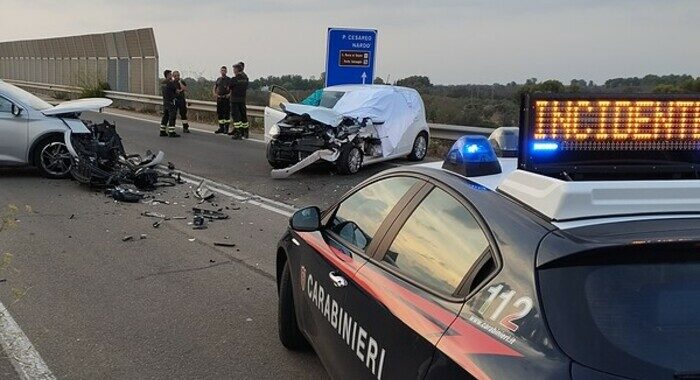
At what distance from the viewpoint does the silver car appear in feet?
34.9

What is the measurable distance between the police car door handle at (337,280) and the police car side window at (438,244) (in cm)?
28

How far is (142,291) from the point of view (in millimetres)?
5465

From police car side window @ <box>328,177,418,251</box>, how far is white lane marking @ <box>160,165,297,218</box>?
4956mm

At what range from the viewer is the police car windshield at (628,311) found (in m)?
1.81

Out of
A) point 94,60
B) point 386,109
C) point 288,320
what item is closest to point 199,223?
point 288,320

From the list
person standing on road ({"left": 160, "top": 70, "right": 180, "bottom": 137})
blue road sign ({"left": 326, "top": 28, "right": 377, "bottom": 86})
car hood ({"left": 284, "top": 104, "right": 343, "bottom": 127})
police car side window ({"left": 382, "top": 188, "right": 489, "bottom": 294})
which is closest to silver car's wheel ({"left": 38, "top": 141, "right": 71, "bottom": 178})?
car hood ({"left": 284, "top": 104, "right": 343, "bottom": 127})

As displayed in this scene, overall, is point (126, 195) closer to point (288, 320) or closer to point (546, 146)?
point (288, 320)

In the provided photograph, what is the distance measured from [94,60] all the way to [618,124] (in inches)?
1404

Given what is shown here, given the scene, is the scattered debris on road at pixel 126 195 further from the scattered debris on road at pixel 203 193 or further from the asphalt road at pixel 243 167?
the asphalt road at pixel 243 167

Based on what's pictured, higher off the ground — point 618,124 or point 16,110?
point 618,124

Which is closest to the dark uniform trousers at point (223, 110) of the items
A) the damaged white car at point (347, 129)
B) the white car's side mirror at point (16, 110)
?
the damaged white car at point (347, 129)

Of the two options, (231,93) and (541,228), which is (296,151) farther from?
(541,228)

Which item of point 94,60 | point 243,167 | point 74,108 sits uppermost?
point 74,108

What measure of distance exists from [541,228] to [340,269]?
128cm
